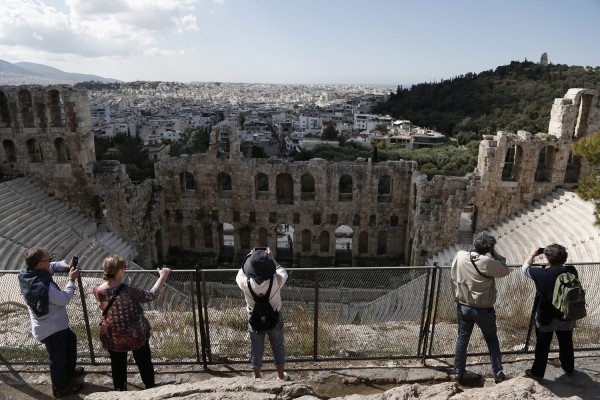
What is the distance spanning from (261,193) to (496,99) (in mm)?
52841

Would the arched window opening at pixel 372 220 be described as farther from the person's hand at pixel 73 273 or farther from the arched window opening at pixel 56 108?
the person's hand at pixel 73 273

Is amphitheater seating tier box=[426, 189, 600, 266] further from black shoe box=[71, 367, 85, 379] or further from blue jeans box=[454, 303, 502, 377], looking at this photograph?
black shoe box=[71, 367, 85, 379]

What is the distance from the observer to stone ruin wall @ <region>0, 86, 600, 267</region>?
791 inches

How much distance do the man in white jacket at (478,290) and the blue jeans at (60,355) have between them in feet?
16.8

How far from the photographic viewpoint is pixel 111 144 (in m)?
47.7

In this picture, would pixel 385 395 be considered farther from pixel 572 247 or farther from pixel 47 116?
pixel 47 116

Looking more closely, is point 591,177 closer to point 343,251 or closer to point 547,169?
point 547,169

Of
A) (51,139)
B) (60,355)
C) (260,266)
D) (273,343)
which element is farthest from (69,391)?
(51,139)

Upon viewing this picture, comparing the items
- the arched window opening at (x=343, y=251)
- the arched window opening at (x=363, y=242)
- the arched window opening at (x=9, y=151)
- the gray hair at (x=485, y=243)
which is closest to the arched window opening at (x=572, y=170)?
the arched window opening at (x=363, y=242)

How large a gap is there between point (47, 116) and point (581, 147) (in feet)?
70.5

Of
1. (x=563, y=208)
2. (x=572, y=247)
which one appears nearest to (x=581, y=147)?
(x=572, y=247)

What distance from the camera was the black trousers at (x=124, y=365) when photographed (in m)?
5.48

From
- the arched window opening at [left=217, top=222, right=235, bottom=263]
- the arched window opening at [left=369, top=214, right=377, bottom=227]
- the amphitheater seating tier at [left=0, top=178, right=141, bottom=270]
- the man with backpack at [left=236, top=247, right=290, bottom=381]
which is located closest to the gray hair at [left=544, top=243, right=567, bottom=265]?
the man with backpack at [left=236, top=247, right=290, bottom=381]

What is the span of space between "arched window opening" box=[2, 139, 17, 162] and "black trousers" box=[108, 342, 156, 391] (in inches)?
766
